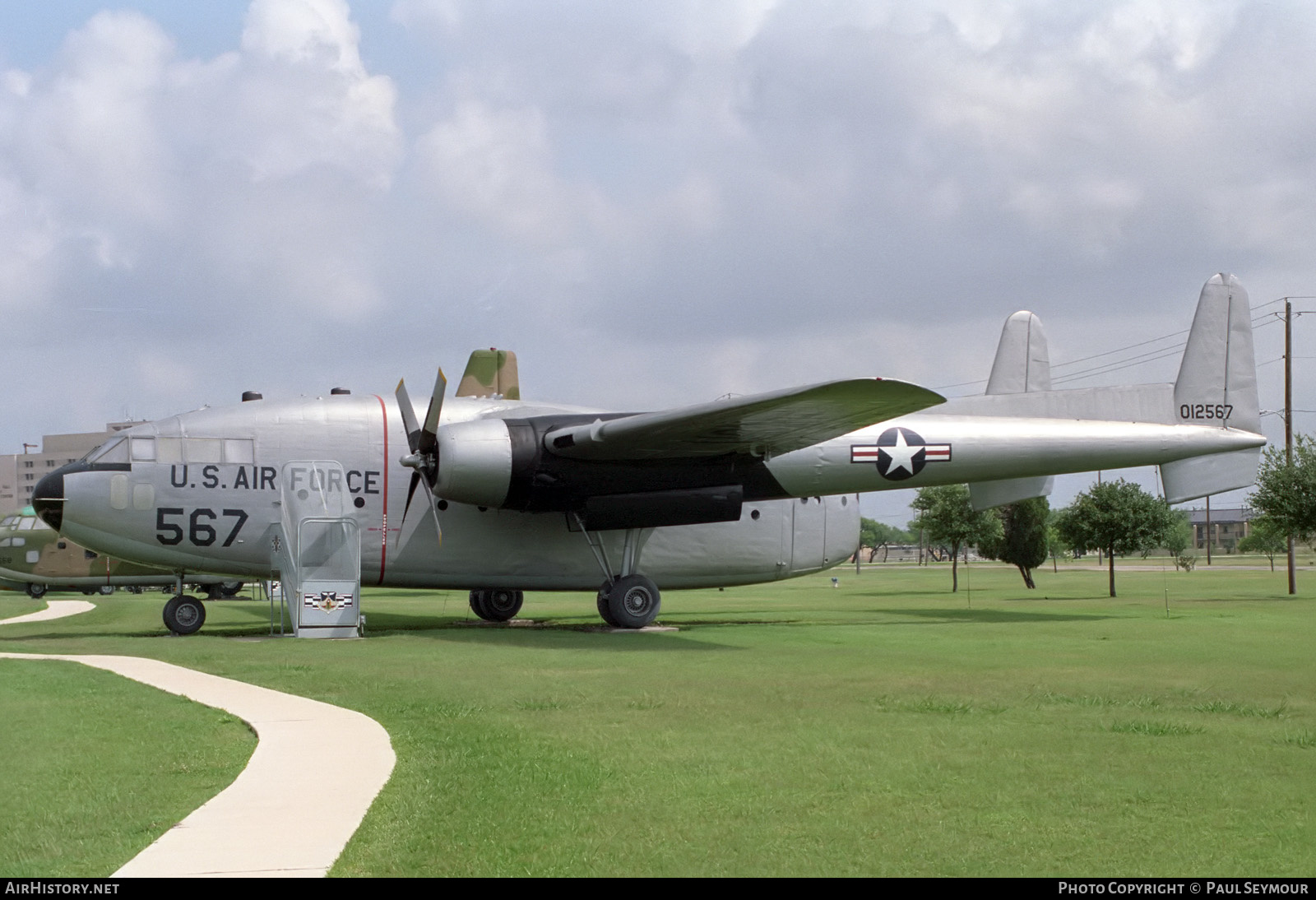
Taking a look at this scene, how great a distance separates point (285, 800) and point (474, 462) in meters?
13.4

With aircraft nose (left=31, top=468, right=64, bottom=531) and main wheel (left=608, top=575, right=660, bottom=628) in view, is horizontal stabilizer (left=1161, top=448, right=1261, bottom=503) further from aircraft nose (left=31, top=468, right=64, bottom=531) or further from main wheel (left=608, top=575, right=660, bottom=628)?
aircraft nose (left=31, top=468, right=64, bottom=531)

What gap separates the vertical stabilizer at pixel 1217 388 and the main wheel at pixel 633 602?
40.6ft

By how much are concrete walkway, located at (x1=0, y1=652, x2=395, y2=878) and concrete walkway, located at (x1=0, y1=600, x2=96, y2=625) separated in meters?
20.7

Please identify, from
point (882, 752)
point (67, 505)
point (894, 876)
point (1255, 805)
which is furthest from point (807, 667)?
point (67, 505)

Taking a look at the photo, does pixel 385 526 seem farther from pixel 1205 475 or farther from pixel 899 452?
pixel 1205 475

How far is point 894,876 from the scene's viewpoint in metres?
5.77

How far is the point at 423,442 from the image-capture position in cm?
2128

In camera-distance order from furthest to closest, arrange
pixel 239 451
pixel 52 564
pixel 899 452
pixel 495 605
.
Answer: pixel 52 564
pixel 495 605
pixel 899 452
pixel 239 451

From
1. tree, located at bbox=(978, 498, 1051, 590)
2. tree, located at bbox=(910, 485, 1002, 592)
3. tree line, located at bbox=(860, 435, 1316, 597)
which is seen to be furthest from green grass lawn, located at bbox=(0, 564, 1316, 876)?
tree, located at bbox=(978, 498, 1051, 590)

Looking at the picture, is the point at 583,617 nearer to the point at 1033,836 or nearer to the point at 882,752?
the point at 882,752

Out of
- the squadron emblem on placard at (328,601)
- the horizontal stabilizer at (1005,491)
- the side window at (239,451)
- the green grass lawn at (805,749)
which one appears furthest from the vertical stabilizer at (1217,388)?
the side window at (239,451)

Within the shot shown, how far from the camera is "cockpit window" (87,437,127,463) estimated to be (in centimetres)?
2172

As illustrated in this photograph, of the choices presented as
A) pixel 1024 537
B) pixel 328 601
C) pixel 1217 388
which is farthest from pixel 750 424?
pixel 1024 537
